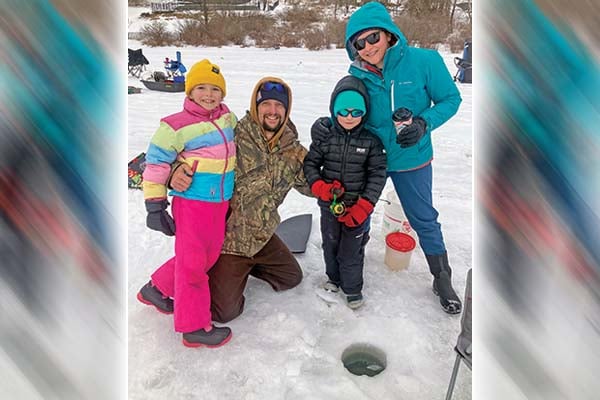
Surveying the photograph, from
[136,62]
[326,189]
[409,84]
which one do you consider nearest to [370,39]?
[409,84]

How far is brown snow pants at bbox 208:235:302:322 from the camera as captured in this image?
2020 millimetres

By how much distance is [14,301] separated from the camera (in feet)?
2.01

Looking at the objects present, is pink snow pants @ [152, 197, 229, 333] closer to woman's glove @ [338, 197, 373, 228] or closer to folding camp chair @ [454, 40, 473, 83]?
woman's glove @ [338, 197, 373, 228]

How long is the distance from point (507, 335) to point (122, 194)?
657 millimetres

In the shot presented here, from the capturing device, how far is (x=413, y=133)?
1.71 m

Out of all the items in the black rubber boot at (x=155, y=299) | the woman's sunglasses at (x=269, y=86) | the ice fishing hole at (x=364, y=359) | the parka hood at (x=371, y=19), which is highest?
the parka hood at (x=371, y=19)

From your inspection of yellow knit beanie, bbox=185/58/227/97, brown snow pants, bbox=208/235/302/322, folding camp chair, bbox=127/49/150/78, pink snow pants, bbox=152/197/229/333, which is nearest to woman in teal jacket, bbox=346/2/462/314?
yellow knit beanie, bbox=185/58/227/97

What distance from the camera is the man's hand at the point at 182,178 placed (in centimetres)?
174

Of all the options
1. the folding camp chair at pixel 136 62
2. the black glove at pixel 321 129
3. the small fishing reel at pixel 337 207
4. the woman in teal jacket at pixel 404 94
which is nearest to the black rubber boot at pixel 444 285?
the woman in teal jacket at pixel 404 94

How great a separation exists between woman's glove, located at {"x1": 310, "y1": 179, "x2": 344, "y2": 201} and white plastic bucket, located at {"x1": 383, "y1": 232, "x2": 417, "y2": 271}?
2.23 feet

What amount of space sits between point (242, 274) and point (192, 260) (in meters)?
0.33

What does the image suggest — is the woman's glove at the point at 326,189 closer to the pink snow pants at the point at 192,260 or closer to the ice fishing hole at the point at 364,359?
the pink snow pants at the point at 192,260

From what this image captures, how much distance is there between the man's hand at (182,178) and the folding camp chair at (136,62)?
6490 millimetres

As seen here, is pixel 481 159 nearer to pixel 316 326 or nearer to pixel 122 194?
pixel 122 194
